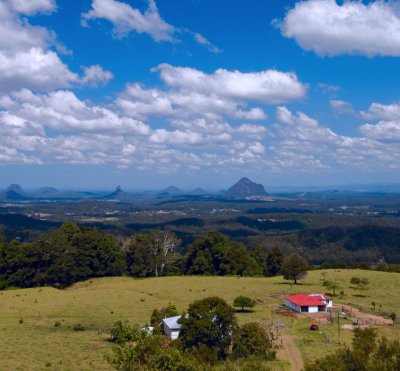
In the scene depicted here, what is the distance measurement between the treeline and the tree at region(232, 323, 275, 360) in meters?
52.3

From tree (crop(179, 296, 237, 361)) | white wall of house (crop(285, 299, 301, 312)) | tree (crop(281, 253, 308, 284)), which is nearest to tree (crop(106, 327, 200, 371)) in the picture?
tree (crop(179, 296, 237, 361))

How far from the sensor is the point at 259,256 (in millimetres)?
105812

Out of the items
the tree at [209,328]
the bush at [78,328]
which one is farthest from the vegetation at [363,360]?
the bush at [78,328]

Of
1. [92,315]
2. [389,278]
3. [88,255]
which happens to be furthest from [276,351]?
[88,255]

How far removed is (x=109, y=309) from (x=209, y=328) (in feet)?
71.4

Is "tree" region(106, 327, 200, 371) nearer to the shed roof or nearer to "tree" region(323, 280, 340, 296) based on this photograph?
the shed roof

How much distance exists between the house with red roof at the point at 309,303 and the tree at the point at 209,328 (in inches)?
752

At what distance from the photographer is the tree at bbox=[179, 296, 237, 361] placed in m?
40.2

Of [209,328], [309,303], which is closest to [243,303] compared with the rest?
[309,303]

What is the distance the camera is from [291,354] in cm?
4147

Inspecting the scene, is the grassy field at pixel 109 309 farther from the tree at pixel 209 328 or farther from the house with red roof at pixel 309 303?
the tree at pixel 209 328

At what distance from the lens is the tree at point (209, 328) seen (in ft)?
132

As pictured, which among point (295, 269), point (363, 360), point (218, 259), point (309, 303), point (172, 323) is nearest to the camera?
point (363, 360)

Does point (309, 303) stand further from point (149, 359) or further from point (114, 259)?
point (114, 259)
